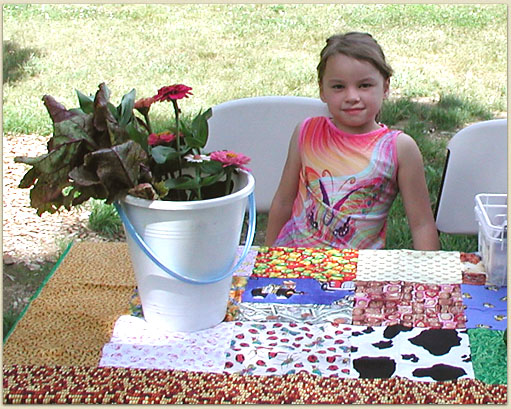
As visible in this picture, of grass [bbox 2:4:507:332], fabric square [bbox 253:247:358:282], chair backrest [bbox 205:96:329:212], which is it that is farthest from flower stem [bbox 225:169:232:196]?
grass [bbox 2:4:507:332]

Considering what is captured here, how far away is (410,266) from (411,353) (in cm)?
31

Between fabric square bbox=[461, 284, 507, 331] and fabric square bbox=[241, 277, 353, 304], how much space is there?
0.72 ft

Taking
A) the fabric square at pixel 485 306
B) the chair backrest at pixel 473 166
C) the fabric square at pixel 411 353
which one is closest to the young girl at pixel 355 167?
the chair backrest at pixel 473 166

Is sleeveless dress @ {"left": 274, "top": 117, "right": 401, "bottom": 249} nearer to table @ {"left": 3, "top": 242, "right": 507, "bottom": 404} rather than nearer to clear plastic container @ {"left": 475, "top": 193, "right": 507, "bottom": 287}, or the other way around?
clear plastic container @ {"left": 475, "top": 193, "right": 507, "bottom": 287}

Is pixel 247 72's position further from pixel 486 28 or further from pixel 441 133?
pixel 486 28

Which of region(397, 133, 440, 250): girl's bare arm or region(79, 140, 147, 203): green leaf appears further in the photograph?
region(397, 133, 440, 250): girl's bare arm

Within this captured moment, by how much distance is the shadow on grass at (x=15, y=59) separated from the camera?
484 cm

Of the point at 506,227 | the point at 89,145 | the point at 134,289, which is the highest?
the point at 89,145

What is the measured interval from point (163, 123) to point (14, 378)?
110 inches

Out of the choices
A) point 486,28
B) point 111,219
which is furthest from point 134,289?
point 486,28

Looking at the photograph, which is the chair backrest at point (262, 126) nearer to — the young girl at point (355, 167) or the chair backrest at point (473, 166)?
the young girl at point (355, 167)

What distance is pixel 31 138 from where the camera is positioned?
158 inches

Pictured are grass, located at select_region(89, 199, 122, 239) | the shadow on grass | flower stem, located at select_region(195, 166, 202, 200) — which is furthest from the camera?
the shadow on grass

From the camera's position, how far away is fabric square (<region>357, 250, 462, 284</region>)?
4.91 feet
